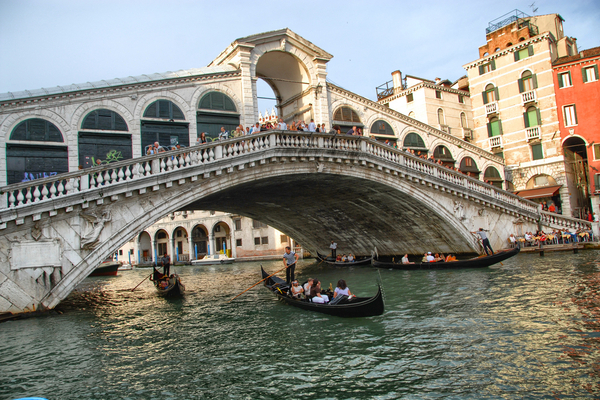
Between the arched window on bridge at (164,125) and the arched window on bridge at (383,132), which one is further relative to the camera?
the arched window on bridge at (383,132)

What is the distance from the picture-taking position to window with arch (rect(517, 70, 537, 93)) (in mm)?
25953

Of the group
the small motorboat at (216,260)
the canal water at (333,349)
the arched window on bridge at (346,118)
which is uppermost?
the arched window on bridge at (346,118)

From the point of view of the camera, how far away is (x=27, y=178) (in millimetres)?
13477

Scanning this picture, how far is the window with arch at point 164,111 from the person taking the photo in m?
16.1

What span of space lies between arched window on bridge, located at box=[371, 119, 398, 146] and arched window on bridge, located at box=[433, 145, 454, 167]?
10.2 ft

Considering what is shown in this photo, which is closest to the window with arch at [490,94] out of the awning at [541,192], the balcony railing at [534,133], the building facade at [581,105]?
the balcony railing at [534,133]

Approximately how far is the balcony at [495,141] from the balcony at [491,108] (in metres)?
1.69

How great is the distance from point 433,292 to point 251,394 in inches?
315

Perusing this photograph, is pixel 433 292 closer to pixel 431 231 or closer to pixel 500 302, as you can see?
pixel 500 302

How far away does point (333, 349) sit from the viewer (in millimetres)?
7586

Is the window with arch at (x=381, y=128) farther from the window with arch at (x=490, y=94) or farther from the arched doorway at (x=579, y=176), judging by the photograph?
the arched doorway at (x=579, y=176)

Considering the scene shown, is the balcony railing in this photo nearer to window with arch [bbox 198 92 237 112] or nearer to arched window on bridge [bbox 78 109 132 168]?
window with arch [bbox 198 92 237 112]

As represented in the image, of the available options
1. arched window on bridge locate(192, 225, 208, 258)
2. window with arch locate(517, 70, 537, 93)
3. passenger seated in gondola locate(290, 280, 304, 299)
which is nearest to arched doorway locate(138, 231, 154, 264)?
arched window on bridge locate(192, 225, 208, 258)

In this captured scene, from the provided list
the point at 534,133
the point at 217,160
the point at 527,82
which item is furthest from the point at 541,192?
the point at 217,160
